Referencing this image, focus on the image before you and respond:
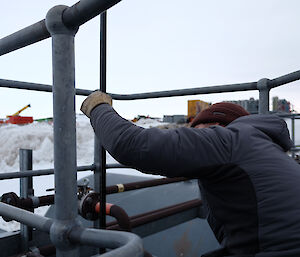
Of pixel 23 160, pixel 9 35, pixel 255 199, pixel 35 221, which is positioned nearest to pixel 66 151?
pixel 35 221

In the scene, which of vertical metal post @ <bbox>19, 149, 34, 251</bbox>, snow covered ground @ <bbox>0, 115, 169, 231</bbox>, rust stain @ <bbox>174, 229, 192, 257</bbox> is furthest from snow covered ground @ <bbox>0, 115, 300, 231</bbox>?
vertical metal post @ <bbox>19, 149, 34, 251</bbox>

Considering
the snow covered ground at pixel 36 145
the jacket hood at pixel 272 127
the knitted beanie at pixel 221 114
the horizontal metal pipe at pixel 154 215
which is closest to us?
the jacket hood at pixel 272 127

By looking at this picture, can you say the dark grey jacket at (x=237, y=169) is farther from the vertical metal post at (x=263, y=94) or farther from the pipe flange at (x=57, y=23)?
the vertical metal post at (x=263, y=94)

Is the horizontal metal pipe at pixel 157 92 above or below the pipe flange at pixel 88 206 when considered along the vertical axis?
above

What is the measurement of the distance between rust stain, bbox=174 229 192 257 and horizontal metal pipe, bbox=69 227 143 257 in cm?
220

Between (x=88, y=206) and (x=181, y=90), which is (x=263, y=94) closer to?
(x=181, y=90)

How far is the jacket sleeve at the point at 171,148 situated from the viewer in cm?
86

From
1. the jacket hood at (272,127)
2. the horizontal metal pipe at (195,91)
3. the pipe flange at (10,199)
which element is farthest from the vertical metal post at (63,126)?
the horizontal metal pipe at (195,91)

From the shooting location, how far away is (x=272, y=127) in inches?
38.3

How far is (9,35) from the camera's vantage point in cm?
84

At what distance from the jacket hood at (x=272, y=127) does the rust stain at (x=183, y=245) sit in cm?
196

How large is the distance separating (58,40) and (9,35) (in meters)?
0.25

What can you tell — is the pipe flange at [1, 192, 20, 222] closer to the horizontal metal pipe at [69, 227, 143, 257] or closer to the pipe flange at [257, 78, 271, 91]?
the horizontal metal pipe at [69, 227, 143, 257]

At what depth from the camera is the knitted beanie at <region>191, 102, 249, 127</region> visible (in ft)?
3.54
